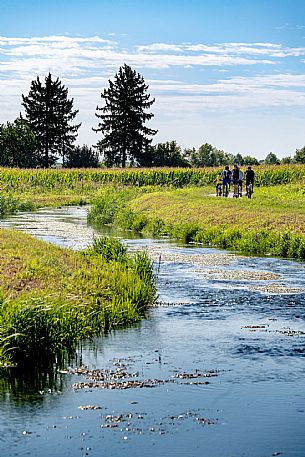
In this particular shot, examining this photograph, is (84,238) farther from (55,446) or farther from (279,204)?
(55,446)

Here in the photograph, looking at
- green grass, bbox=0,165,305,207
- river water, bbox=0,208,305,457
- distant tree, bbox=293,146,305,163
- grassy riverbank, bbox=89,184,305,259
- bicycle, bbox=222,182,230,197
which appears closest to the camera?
river water, bbox=0,208,305,457

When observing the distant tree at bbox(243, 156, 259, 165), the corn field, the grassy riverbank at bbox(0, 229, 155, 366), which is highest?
the distant tree at bbox(243, 156, 259, 165)

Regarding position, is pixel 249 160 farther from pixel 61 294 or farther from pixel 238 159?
pixel 61 294

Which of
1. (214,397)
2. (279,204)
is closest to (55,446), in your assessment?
(214,397)

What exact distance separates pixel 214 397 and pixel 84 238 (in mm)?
23386

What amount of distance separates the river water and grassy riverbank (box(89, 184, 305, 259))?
10949 millimetres

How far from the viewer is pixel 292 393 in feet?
45.7

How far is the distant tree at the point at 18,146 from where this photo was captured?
106m

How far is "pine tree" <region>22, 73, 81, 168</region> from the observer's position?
362 feet

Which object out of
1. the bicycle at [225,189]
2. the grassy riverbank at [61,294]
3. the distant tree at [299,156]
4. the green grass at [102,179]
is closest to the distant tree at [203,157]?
the distant tree at [299,156]

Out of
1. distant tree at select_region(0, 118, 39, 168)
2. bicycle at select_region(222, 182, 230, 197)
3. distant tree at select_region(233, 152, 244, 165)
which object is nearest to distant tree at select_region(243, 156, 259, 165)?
distant tree at select_region(233, 152, 244, 165)

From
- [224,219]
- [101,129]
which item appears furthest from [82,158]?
[224,219]

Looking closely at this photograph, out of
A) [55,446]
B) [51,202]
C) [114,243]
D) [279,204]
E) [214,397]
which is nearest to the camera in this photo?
[55,446]

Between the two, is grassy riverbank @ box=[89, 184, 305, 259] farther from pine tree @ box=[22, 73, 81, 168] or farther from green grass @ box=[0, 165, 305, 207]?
pine tree @ box=[22, 73, 81, 168]
